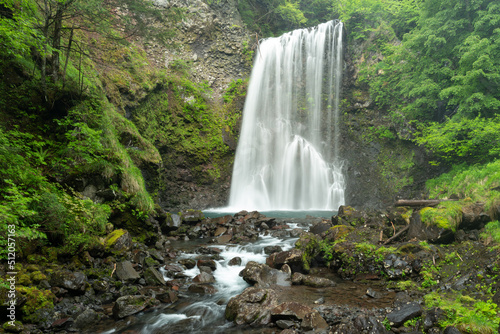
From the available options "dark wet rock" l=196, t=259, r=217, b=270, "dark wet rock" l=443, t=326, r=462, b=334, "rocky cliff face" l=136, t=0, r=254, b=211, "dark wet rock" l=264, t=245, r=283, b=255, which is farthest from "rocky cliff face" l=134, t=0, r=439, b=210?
"dark wet rock" l=443, t=326, r=462, b=334

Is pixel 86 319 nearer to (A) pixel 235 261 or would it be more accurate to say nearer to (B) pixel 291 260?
(A) pixel 235 261

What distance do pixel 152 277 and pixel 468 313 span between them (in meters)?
5.57

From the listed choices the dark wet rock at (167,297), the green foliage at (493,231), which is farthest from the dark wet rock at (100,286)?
the green foliage at (493,231)

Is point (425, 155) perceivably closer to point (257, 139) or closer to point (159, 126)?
point (257, 139)

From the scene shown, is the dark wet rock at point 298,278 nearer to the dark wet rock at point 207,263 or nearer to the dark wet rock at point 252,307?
the dark wet rock at point 252,307

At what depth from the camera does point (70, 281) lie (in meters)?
4.45

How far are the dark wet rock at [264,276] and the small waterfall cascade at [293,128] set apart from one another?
1172 centimetres

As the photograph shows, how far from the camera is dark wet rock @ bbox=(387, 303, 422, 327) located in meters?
3.80

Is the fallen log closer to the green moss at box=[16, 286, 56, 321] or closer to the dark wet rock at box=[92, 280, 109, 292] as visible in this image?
the dark wet rock at box=[92, 280, 109, 292]

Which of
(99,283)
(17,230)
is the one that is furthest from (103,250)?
(17,230)

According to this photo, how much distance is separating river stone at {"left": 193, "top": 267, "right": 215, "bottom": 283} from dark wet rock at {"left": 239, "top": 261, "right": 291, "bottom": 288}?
0.79m

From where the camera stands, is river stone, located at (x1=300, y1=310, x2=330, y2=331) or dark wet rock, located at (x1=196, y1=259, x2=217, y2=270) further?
dark wet rock, located at (x1=196, y1=259, x2=217, y2=270)

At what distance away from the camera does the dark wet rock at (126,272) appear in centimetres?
526

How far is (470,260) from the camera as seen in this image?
17.7 ft
